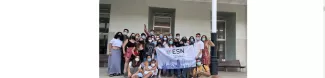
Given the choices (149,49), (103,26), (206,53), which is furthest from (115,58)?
(103,26)

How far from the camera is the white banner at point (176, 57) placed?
8.52 m

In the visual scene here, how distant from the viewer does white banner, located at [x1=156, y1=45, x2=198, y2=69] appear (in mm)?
8516

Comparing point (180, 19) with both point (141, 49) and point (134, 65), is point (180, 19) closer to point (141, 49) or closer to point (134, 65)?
point (141, 49)

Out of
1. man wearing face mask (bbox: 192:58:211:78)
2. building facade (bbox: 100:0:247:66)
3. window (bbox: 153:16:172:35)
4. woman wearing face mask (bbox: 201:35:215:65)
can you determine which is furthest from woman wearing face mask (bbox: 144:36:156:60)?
window (bbox: 153:16:172:35)

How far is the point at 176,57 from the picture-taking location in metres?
8.62

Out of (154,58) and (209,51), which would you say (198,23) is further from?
(154,58)

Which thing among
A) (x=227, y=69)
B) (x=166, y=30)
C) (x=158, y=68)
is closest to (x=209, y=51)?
(x=158, y=68)

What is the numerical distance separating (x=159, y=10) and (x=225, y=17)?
121 inches

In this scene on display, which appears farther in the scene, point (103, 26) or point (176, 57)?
point (103, 26)

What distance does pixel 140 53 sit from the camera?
28.6 feet

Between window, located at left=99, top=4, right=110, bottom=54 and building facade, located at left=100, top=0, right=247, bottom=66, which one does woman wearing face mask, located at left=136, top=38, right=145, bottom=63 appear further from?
window, located at left=99, top=4, right=110, bottom=54

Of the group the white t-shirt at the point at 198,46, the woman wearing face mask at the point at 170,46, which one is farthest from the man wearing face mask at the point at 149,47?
the white t-shirt at the point at 198,46

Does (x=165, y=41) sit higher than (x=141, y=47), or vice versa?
(x=165, y=41)

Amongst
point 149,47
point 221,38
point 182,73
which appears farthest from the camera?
point 221,38
